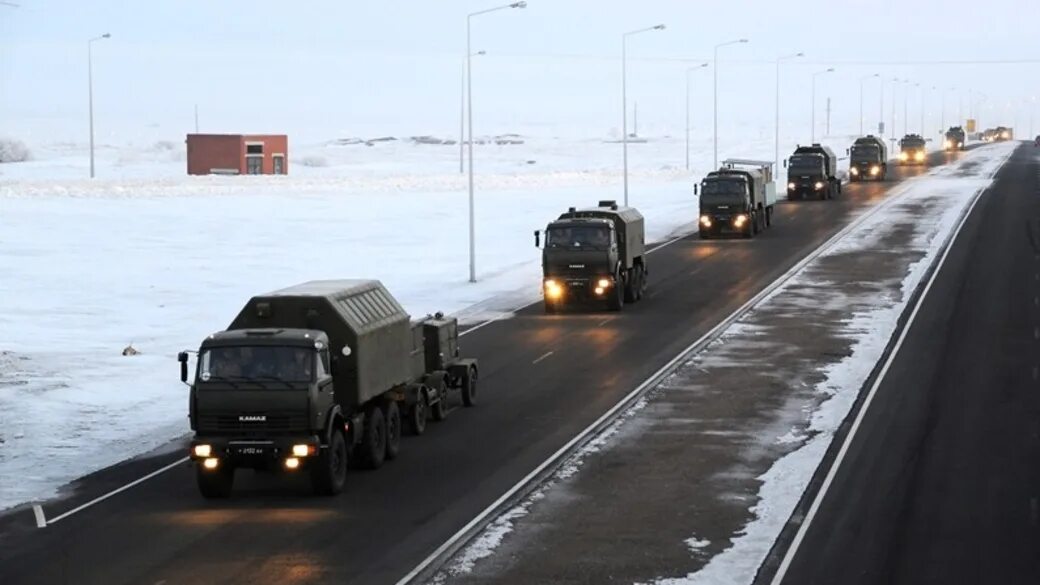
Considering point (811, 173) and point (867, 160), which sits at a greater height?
point (867, 160)

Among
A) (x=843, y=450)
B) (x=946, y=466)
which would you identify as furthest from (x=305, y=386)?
(x=946, y=466)

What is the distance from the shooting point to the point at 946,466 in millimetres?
26438

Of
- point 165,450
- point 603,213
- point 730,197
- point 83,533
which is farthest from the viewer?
point 730,197

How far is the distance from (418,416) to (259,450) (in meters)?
6.56

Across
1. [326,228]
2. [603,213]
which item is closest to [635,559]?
→ [603,213]

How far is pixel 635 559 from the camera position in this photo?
20.7 m

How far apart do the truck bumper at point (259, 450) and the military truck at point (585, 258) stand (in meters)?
24.3

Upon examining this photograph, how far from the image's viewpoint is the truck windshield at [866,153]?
115 m

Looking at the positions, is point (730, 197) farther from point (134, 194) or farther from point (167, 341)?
point (134, 194)

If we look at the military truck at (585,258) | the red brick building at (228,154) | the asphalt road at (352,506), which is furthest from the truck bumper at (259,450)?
the red brick building at (228,154)

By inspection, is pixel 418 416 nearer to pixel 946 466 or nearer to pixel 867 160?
pixel 946 466

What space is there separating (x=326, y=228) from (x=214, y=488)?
190 ft

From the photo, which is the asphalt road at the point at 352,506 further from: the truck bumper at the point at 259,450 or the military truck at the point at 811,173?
the military truck at the point at 811,173

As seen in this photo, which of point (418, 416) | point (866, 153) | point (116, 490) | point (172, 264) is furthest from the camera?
point (866, 153)
